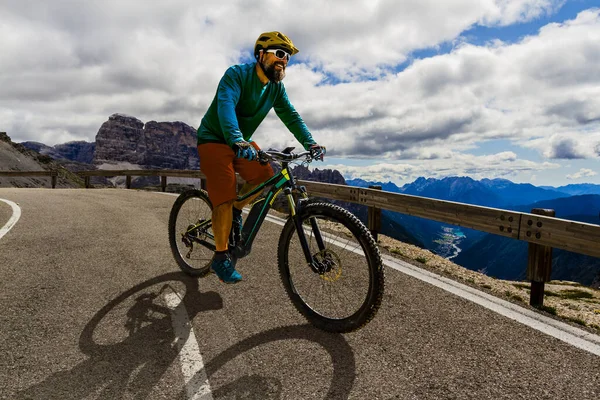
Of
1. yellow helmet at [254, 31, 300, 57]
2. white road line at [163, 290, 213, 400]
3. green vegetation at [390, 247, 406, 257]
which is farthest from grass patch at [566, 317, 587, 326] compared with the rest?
yellow helmet at [254, 31, 300, 57]

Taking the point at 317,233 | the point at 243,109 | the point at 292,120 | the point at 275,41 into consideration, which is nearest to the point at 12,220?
the point at 243,109

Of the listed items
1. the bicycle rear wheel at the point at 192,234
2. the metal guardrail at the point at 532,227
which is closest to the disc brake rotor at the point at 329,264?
the bicycle rear wheel at the point at 192,234

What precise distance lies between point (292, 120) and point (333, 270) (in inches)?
75.5

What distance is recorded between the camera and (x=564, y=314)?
13.8 feet

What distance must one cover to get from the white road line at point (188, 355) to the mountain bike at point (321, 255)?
764 mm

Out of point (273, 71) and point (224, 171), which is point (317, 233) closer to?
point (224, 171)

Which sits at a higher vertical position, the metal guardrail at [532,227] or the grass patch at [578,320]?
the metal guardrail at [532,227]

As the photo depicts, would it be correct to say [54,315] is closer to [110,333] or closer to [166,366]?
[110,333]

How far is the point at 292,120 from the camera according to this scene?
4.49 m

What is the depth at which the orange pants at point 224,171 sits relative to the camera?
157 inches

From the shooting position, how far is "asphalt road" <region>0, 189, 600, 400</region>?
2.60 m

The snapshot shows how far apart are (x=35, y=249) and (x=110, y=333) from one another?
361cm

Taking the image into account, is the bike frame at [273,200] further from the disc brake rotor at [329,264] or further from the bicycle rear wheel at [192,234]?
the bicycle rear wheel at [192,234]

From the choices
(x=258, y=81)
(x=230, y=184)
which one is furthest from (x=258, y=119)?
(x=230, y=184)
